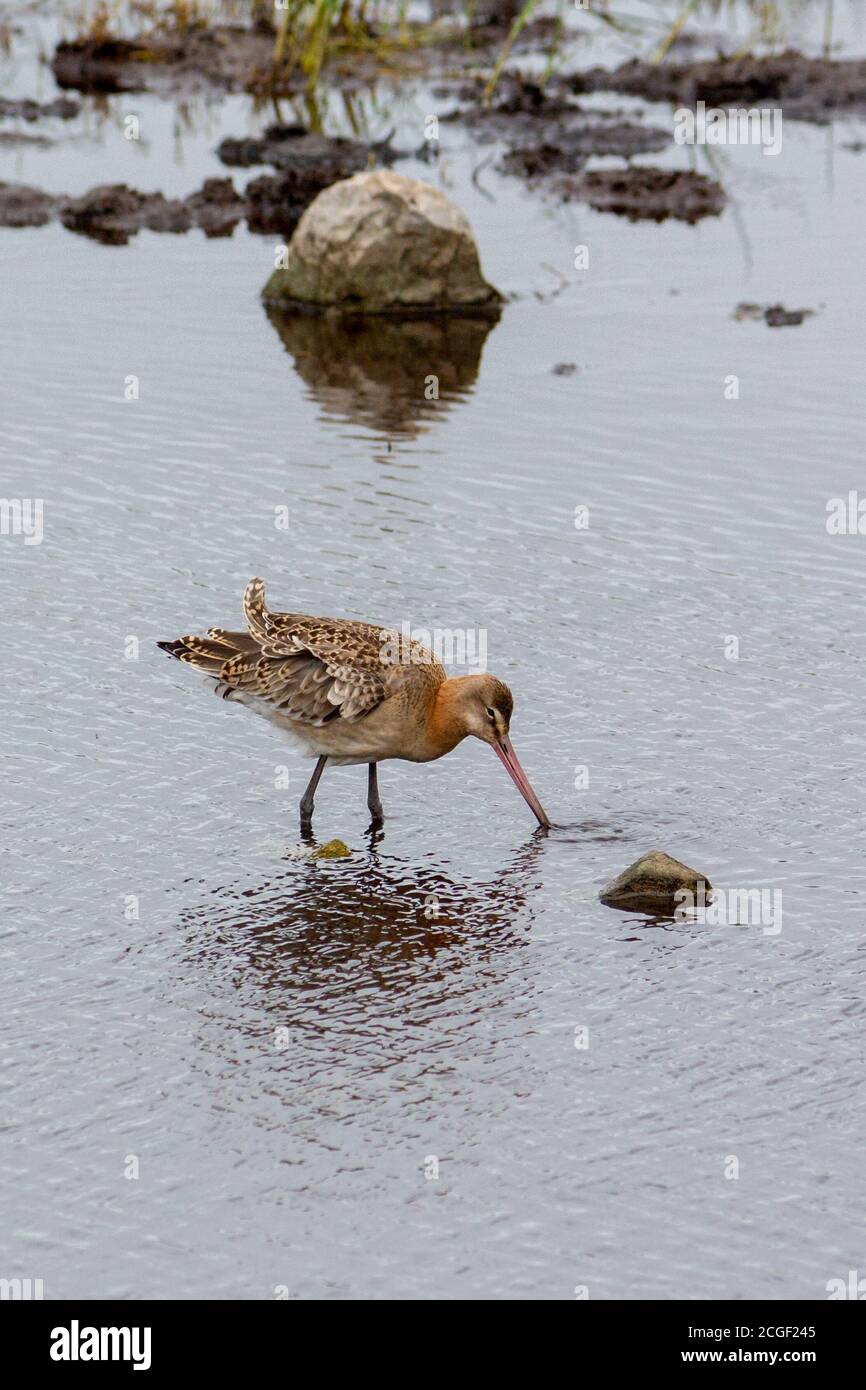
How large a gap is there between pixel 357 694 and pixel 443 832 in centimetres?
91

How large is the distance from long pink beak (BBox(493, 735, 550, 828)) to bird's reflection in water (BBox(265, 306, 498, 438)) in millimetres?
6718

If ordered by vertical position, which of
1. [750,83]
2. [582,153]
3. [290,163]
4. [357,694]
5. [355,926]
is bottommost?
[355,926]

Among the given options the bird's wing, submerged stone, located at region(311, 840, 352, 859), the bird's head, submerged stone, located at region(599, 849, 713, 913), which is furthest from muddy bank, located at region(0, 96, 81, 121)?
submerged stone, located at region(599, 849, 713, 913)

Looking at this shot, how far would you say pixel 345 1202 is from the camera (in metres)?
8.06

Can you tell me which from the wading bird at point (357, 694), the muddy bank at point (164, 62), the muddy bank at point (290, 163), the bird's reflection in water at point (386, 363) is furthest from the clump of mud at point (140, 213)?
the wading bird at point (357, 694)

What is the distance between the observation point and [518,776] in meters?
11.3

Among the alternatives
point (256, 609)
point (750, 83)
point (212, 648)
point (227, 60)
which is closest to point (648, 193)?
point (750, 83)

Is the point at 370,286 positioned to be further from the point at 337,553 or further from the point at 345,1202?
the point at 345,1202

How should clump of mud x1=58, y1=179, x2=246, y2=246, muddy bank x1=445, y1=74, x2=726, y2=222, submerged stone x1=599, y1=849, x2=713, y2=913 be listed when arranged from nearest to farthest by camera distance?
submerged stone x1=599, y1=849, x2=713, y2=913 < clump of mud x1=58, y1=179, x2=246, y2=246 < muddy bank x1=445, y1=74, x2=726, y2=222

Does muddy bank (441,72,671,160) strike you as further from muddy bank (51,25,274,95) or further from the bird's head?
the bird's head

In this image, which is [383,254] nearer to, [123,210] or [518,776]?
[123,210]

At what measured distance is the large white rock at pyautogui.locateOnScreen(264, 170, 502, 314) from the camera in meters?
20.8

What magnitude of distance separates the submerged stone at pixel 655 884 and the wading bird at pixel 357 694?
2.93 feet

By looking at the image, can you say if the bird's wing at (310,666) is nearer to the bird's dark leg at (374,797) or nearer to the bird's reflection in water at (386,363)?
the bird's dark leg at (374,797)
